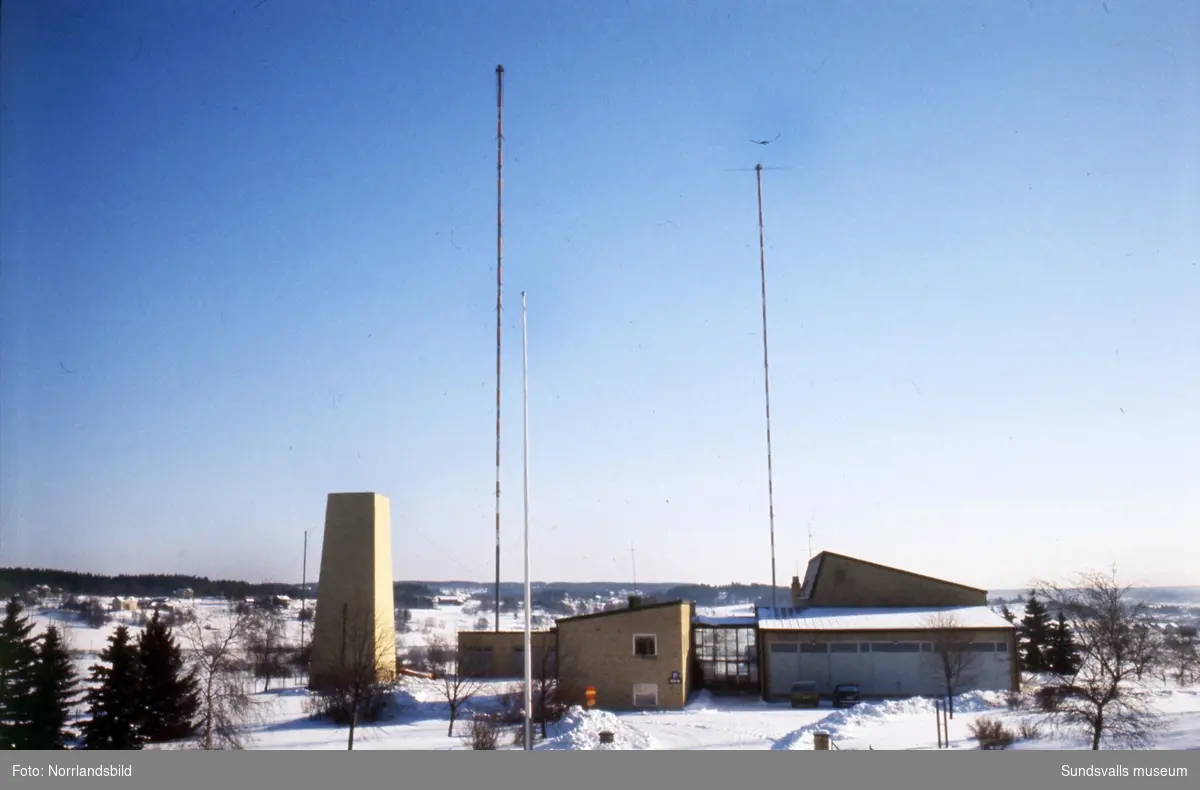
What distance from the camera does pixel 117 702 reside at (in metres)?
23.4

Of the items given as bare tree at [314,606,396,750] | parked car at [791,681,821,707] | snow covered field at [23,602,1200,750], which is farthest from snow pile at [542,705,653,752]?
parked car at [791,681,821,707]

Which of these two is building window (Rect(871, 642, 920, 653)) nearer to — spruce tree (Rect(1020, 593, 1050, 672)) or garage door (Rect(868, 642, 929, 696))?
garage door (Rect(868, 642, 929, 696))

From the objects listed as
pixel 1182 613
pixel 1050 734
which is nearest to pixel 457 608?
pixel 1182 613

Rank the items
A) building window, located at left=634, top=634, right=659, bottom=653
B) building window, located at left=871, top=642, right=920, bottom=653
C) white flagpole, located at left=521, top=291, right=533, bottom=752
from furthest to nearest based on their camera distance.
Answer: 1. building window, located at left=871, top=642, right=920, bottom=653
2. building window, located at left=634, top=634, right=659, bottom=653
3. white flagpole, located at left=521, top=291, right=533, bottom=752

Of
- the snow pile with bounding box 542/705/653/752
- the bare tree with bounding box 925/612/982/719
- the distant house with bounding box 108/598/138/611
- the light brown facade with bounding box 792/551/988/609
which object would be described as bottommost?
the snow pile with bounding box 542/705/653/752

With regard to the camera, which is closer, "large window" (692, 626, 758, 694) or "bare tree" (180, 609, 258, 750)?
"bare tree" (180, 609, 258, 750)

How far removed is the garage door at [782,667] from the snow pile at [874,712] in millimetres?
4727

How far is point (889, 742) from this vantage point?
23.6 meters

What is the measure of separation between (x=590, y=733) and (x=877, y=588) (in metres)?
20.9

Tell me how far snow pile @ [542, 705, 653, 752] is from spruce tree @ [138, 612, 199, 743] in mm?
9893

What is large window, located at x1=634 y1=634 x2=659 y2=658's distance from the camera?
3397 centimetres

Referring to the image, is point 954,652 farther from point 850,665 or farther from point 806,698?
point 806,698

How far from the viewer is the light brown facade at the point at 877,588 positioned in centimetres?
4038
